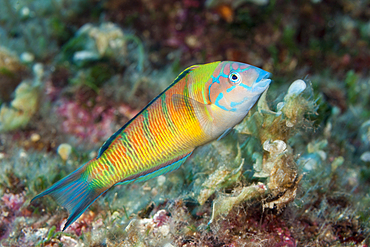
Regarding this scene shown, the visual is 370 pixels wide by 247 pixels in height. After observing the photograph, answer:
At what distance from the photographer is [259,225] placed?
7.98 ft

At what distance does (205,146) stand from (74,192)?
1562 millimetres

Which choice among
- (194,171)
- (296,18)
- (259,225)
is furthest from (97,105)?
(296,18)

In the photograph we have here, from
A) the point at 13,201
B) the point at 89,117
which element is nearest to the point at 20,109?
the point at 89,117

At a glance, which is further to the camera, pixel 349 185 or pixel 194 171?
pixel 349 185

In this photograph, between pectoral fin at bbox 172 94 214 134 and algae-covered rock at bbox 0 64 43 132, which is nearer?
pectoral fin at bbox 172 94 214 134

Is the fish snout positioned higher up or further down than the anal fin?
higher up

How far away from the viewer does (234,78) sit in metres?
2.08

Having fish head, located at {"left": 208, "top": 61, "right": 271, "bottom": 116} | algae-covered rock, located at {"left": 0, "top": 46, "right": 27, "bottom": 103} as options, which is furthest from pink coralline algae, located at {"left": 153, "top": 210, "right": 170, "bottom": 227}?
algae-covered rock, located at {"left": 0, "top": 46, "right": 27, "bottom": 103}

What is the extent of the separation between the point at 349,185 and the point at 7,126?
5.43 metres

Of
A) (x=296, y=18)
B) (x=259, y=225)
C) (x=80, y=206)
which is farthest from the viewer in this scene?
(x=296, y=18)

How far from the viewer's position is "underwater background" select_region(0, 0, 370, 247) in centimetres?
241

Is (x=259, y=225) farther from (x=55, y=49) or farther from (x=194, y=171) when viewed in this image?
(x=55, y=49)

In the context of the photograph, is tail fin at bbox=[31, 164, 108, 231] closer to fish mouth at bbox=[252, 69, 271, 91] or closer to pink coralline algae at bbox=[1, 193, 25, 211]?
pink coralline algae at bbox=[1, 193, 25, 211]

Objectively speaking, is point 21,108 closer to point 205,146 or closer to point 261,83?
point 205,146
